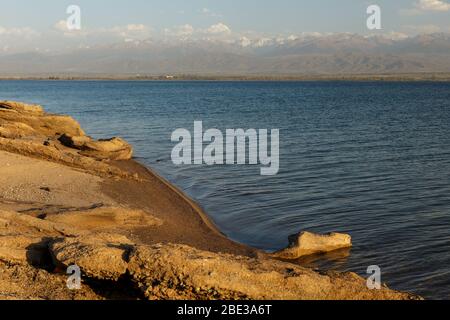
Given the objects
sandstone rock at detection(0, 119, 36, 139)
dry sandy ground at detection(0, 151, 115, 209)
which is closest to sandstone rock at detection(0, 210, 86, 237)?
dry sandy ground at detection(0, 151, 115, 209)

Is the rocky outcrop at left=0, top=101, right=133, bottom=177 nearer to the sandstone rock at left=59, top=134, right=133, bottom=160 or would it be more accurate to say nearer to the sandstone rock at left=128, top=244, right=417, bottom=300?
the sandstone rock at left=59, top=134, right=133, bottom=160

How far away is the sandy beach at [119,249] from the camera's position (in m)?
7.98

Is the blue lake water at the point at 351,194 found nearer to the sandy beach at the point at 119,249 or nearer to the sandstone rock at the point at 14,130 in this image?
the sandy beach at the point at 119,249

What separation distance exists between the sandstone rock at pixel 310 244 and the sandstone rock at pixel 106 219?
3.44 metres

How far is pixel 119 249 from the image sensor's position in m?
8.59

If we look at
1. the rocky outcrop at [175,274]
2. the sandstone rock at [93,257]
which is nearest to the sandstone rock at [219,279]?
the rocky outcrop at [175,274]

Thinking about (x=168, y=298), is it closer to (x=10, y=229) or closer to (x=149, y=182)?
(x=10, y=229)

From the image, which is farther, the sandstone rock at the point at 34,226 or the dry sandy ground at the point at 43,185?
the dry sandy ground at the point at 43,185

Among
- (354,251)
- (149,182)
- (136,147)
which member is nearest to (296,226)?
(354,251)

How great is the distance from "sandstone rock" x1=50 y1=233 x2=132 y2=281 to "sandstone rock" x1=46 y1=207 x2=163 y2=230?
3.79m

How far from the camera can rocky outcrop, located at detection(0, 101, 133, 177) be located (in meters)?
20.1

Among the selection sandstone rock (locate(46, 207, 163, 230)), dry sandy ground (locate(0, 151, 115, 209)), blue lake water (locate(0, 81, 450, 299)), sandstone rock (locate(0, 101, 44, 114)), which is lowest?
blue lake water (locate(0, 81, 450, 299))

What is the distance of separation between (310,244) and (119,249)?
20.2 ft

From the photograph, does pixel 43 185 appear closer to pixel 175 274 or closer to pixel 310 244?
pixel 310 244
